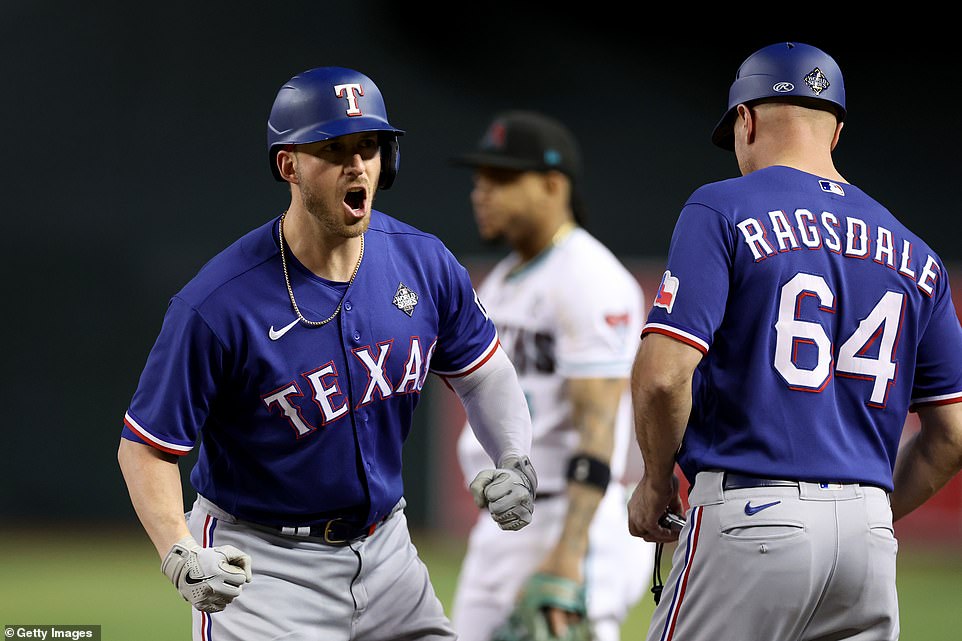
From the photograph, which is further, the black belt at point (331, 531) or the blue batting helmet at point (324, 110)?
the black belt at point (331, 531)

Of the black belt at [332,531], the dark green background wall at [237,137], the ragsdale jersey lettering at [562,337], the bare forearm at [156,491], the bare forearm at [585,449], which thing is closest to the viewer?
the bare forearm at [156,491]

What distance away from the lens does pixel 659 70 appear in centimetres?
1423

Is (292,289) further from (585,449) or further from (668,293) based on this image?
(585,449)

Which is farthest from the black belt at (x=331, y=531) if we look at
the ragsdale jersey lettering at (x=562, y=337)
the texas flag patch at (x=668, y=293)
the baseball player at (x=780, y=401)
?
the ragsdale jersey lettering at (x=562, y=337)

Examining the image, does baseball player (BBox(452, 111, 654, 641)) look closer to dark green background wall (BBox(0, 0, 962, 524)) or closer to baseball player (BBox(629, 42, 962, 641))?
baseball player (BBox(629, 42, 962, 641))

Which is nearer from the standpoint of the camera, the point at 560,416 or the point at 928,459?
the point at 928,459

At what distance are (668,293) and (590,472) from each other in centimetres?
177

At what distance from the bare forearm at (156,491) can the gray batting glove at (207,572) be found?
0.06 m

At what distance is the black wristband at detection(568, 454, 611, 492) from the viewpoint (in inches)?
191

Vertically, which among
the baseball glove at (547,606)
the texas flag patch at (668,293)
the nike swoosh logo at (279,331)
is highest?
the texas flag patch at (668,293)

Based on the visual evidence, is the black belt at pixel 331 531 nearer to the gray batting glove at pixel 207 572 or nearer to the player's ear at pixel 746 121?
the gray batting glove at pixel 207 572

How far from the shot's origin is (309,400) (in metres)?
3.35

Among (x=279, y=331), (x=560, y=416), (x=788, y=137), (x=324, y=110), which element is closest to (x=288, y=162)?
(x=324, y=110)

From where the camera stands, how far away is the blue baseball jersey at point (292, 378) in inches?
127
